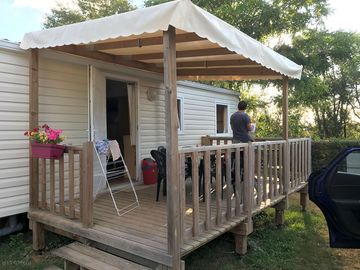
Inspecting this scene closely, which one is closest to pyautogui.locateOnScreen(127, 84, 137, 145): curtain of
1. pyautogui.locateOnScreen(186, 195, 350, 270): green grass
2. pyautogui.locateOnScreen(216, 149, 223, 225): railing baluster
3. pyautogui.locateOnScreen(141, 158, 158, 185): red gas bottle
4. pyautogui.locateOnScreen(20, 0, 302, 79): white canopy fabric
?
pyautogui.locateOnScreen(141, 158, 158, 185): red gas bottle

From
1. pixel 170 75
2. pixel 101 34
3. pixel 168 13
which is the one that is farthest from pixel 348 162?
pixel 101 34

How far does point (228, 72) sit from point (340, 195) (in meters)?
3.28

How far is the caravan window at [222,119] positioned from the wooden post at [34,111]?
19.0ft

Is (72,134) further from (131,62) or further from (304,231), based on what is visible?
(304,231)

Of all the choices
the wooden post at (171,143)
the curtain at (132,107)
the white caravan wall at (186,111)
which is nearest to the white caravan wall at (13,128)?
the curtain at (132,107)

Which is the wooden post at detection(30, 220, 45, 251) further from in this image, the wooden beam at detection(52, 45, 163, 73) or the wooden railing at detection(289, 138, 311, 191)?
the wooden railing at detection(289, 138, 311, 191)

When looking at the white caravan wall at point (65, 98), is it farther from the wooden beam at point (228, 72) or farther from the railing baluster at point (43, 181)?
the wooden beam at point (228, 72)

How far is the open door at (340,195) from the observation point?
128 inches

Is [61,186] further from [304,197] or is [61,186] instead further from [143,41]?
[304,197]

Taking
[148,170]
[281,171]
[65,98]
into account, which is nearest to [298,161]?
[281,171]

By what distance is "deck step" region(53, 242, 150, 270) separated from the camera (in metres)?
3.00

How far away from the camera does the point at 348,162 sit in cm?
343

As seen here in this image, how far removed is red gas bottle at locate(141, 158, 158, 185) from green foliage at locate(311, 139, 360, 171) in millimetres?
5548

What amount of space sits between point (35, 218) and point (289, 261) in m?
3.17
